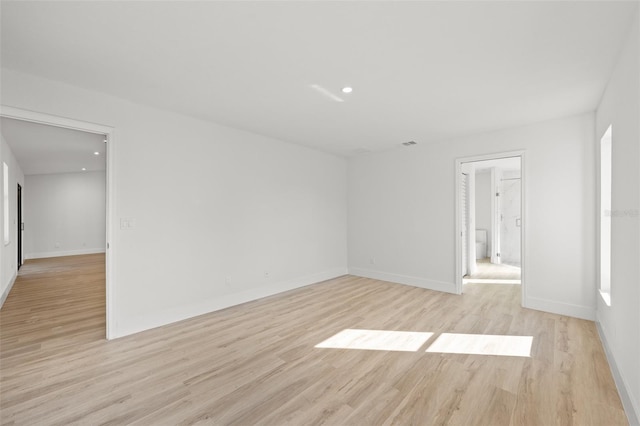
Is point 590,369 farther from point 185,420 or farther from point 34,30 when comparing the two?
point 34,30

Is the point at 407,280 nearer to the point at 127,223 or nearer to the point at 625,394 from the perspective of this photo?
the point at 625,394

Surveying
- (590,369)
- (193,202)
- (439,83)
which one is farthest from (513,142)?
(193,202)

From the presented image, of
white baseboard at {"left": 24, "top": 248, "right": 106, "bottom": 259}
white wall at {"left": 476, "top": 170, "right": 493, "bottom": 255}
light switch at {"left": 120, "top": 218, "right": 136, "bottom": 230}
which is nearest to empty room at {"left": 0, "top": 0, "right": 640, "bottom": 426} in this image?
light switch at {"left": 120, "top": 218, "right": 136, "bottom": 230}

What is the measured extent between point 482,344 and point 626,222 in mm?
1606

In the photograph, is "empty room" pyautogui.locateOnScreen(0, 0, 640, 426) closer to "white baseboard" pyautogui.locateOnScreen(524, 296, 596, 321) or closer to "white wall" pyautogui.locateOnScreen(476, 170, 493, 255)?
"white baseboard" pyautogui.locateOnScreen(524, 296, 596, 321)

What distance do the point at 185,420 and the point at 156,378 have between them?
2.17 feet

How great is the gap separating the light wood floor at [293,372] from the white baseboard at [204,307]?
0.44ft

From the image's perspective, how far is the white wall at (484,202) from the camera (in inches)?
320

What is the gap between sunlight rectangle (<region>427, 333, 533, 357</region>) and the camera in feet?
9.06

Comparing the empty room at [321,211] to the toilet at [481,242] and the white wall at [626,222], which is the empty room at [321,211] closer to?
the white wall at [626,222]

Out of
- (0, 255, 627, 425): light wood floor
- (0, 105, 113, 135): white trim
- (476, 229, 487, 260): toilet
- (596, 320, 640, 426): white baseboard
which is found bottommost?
(0, 255, 627, 425): light wood floor

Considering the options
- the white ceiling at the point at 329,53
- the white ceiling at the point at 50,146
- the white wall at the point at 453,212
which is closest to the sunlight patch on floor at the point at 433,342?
the white wall at the point at 453,212

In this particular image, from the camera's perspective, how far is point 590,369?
2.44m

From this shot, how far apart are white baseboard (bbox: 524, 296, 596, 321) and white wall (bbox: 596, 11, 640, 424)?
99cm
